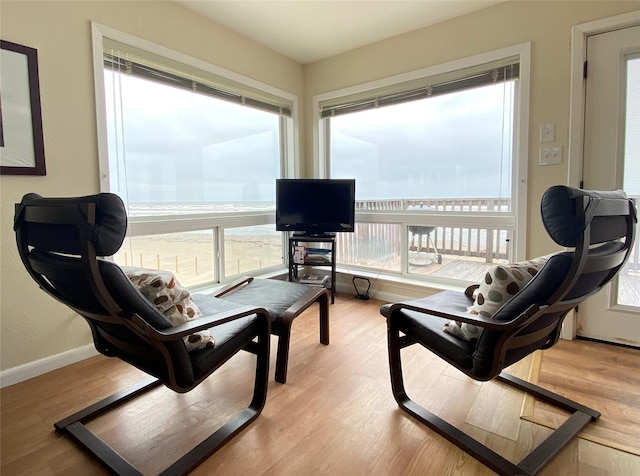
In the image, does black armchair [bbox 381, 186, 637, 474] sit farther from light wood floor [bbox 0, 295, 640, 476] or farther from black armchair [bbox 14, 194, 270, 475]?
black armchair [bbox 14, 194, 270, 475]

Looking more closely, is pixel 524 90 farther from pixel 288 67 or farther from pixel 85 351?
pixel 85 351

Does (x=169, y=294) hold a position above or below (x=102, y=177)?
below

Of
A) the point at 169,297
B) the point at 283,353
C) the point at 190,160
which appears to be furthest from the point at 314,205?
the point at 169,297

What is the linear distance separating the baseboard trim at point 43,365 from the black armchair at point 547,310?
203cm

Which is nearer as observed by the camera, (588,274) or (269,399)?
(588,274)

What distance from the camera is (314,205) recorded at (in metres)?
3.34

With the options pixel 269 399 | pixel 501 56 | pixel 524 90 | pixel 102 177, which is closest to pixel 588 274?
pixel 269 399

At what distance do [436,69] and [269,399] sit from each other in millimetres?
2831

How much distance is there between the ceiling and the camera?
2613 mm

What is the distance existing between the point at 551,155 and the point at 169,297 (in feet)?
8.63

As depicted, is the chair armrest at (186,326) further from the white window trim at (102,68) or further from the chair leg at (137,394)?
the white window trim at (102,68)

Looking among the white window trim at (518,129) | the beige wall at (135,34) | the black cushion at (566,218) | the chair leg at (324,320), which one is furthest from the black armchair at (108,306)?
the white window trim at (518,129)

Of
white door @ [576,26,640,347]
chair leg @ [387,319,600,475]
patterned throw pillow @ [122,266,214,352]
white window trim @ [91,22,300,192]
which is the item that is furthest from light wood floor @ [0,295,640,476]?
white window trim @ [91,22,300,192]

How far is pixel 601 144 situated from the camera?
2.32 meters
